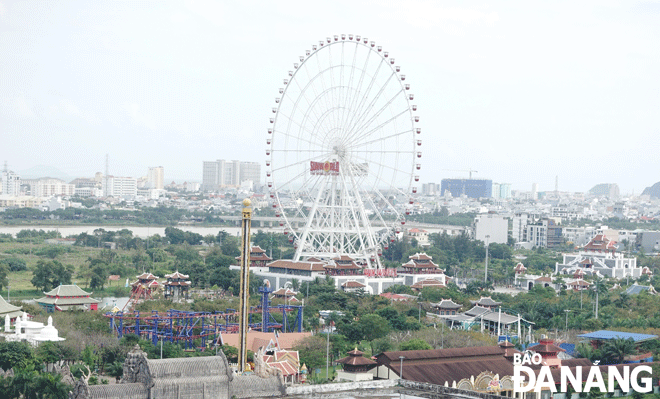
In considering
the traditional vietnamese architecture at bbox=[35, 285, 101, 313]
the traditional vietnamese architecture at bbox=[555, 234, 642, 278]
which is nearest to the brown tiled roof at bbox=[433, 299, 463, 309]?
the traditional vietnamese architecture at bbox=[35, 285, 101, 313]

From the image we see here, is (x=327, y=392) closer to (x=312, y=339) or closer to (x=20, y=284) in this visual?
(x=312, y=339)

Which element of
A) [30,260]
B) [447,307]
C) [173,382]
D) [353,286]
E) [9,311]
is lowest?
[30,260]

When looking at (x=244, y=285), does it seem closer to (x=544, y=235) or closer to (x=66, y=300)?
(x=66, y=300)

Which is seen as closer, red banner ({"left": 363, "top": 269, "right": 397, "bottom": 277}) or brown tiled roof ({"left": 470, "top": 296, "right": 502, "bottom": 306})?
brown tiled roof ({"left": 470, "top": 296, "right": 502, "bottom": 306})

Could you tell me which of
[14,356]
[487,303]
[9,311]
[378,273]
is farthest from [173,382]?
[378,273]

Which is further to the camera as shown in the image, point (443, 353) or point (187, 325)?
point (187, 325)

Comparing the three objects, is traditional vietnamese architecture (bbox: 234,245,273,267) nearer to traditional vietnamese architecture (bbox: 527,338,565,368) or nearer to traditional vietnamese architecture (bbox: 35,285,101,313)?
traditional vietnamese architecture (bbox: 35,285,101,313)
